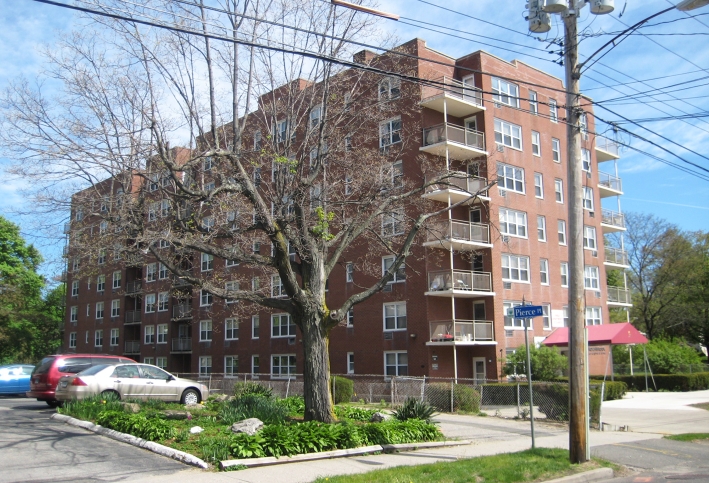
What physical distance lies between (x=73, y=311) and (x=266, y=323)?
28682mm

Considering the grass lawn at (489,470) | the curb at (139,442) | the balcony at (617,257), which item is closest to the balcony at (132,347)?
the balcony at (617,257)

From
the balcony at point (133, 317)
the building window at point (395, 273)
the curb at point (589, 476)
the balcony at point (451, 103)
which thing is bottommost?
the curb at point (589, 476)

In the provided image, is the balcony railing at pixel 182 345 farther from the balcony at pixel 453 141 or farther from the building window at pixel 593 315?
the building window at pixel 593 315

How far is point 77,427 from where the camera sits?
1473 centimetres

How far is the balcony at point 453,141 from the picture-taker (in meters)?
32.4

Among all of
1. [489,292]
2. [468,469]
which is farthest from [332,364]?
[468,469]

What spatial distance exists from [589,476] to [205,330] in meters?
38.4

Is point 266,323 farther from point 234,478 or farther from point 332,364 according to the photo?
point 234,478

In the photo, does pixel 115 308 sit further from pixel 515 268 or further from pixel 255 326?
pixel 515 268

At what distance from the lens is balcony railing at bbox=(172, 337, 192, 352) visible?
47312mm

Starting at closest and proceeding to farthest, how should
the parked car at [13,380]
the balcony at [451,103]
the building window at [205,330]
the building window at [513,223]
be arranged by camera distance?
the parked car at [13,380] → the balcony at [451,103] → the building window at [513,223] → the building window at [205,330]

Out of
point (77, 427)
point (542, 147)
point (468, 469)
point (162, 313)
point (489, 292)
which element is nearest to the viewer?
point (468, 469)

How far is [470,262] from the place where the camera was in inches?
1371

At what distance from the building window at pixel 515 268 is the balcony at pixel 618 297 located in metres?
9.33
